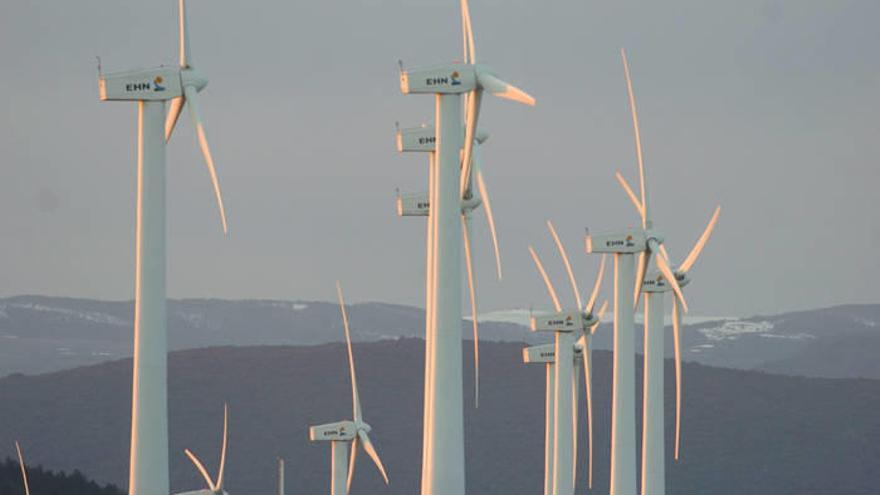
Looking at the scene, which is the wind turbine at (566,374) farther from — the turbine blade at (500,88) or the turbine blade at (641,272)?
the turbine blade at (500,88)

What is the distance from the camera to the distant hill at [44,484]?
165 metres

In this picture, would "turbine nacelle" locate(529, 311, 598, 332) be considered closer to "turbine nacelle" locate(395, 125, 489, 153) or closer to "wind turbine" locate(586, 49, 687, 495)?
"wind turbine" locate(586, 49, 687, 495)

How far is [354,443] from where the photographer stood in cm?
11756

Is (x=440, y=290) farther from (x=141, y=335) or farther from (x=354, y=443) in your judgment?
(x=354, y=443)

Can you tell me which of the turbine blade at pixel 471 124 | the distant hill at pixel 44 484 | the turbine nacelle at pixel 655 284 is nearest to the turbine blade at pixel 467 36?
the turbine blade at pixel 471 124

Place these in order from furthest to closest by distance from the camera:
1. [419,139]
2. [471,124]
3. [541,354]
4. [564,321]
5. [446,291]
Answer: [541,354], [564,321], [419,139], [471,124], [446,291]

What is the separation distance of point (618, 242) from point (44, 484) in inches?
3597

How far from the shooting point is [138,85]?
6725 centimetres

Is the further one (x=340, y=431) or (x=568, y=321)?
(x=340, y=431)

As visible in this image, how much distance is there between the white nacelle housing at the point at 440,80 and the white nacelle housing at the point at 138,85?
748 cm

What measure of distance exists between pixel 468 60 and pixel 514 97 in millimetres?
6492

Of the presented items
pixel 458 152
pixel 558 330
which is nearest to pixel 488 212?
pixel 458 152

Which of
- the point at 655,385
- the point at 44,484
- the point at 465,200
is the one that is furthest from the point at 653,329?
the point at 44,484

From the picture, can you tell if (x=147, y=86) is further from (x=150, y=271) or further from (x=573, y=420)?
(x=573, y=420)
